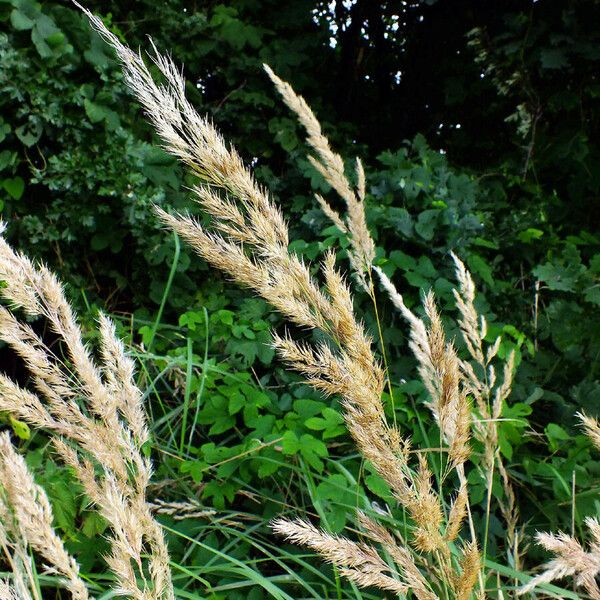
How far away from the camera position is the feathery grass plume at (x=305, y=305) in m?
0.78

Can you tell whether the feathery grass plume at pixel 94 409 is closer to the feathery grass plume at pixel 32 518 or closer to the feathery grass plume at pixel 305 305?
the feathery grass plume at pixel 32 518

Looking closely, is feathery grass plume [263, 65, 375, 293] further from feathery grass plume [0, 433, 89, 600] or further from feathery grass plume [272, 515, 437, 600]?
feathery grass plume [0, 433, 89, 600]

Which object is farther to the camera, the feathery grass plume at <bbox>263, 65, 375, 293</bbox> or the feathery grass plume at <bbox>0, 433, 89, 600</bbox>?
the feathery grass plume at <bbox>263, 65, 375, 293</bbox>

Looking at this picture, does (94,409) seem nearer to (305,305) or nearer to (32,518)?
(32,518)

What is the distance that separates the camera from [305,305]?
0.90 metres

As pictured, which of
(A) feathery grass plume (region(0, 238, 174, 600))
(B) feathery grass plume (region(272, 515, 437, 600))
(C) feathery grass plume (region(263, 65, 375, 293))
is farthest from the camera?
(C) feathery grass plume (region(263, 65, 375, 293))

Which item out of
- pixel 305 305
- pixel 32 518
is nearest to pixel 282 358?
pixel 305 305

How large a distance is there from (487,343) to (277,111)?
186 centimetres

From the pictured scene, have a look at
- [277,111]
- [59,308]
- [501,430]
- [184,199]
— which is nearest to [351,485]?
[501,430]

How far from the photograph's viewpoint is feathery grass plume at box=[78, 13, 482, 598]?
785mm

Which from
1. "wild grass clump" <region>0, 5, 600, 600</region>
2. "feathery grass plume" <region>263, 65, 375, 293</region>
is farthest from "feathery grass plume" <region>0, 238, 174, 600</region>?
"feathery grass plume" <region>263, 65, 375, 293</region>

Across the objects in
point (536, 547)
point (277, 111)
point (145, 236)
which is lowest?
point (536, 547)

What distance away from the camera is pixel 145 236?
2480 mm

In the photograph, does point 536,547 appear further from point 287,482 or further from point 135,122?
point 135,122
